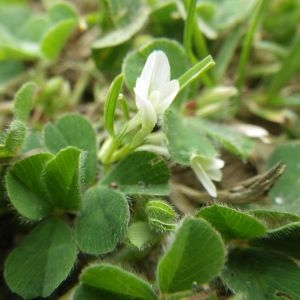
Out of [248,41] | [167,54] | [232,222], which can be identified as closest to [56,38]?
[167,54]

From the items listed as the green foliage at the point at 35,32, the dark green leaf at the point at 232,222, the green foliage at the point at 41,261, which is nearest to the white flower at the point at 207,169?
the dark green leaf at the point at 232,222

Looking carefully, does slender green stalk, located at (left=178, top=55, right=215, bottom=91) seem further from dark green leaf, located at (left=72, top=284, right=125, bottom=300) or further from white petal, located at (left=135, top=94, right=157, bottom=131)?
dark green leaf, located at (left=72, top=284, right=125, bottom=300)

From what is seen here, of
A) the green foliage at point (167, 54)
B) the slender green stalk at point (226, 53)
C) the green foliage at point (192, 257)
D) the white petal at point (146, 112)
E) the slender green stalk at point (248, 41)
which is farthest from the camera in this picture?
the slender green stalk at point (226, 53)

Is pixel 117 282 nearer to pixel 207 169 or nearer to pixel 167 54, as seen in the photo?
pixel 207 169

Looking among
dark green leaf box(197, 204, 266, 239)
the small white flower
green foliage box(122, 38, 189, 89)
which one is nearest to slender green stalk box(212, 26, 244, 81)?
the small white flower

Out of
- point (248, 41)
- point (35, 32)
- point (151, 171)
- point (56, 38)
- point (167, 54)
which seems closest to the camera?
point (151, 171)

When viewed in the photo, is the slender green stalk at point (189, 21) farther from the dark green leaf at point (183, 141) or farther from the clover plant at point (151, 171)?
the dark green leaf at point (183, 141)

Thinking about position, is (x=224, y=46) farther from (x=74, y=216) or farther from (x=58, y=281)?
(x=58, y=281)

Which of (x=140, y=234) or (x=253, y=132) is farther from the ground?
(x=140, y=234)
